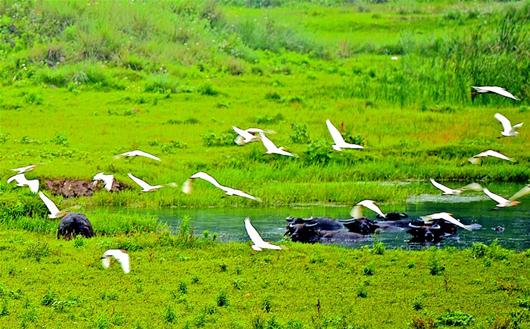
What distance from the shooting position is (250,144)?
82.5 ft

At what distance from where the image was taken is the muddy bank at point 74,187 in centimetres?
2149

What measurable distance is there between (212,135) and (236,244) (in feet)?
32.0

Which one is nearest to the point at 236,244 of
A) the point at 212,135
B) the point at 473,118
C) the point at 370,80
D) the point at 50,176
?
the point at 50,176

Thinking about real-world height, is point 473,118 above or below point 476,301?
below

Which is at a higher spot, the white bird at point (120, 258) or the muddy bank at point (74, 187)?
the white bird at point (120, 258)

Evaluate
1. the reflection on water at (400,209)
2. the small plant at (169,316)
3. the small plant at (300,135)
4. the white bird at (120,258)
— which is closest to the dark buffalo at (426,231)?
the reflection on water at (400,209)

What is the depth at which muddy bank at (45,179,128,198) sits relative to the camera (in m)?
21.5

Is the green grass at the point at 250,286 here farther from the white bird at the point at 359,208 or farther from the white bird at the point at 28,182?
the white bird at the point at 28,182

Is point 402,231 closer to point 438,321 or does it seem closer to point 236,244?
point 236,244

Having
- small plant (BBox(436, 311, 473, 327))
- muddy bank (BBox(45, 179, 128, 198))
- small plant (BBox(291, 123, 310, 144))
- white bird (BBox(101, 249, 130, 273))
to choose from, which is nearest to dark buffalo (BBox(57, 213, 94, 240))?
white bird (BBox(101, 249, 130, 273))

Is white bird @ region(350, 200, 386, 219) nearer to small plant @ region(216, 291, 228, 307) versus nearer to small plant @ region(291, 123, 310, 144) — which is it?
small plant @ region(216, 291, 228, 307)

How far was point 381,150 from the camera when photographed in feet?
83.7

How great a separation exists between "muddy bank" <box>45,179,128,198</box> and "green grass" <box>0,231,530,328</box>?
4.78m

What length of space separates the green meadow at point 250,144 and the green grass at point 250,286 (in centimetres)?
4
